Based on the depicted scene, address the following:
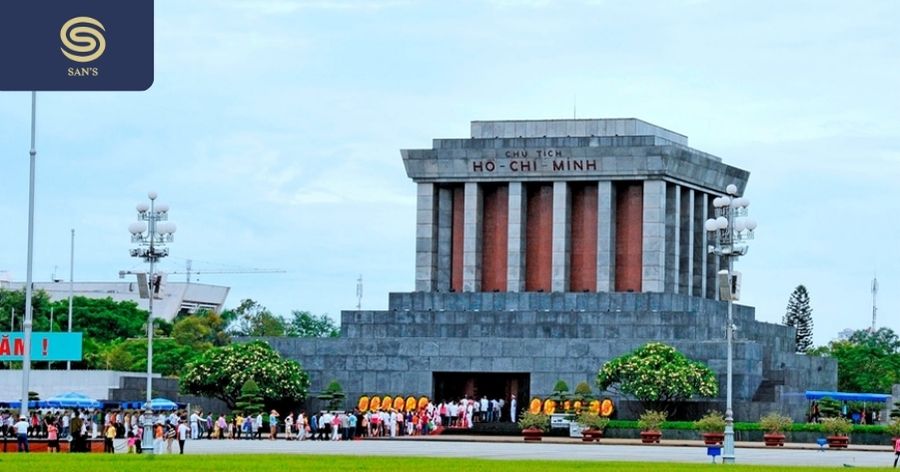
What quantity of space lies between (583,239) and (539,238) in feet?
6.76

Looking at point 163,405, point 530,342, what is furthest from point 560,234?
point 163,405

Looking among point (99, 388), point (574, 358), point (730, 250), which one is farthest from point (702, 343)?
point (99, 388)

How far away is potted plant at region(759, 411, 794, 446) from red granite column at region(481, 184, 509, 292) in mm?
18829

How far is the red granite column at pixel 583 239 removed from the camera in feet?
286

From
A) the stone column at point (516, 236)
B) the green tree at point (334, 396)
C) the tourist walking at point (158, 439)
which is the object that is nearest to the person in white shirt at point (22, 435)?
the tourist walking at point (158, 439)

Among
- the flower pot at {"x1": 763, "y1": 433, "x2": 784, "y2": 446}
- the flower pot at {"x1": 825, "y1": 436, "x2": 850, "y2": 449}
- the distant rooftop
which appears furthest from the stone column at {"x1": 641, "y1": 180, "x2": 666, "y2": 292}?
the flower pot at {"x1": 825, "y1": 436, "x2": 850, "y2": 449}

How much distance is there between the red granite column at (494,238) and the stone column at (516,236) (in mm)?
1100

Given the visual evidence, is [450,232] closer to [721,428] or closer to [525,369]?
[525,369]

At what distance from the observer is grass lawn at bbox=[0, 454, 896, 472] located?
45.8m

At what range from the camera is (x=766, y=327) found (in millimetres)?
90875

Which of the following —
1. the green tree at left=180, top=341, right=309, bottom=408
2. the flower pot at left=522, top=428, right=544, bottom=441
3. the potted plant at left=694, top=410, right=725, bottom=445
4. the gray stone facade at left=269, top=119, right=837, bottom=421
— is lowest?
the flower pot at left=522, top=428, right=544, bottom=441

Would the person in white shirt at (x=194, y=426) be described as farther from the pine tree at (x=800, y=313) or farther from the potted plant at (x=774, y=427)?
the pine tree at (x=800, y=313)

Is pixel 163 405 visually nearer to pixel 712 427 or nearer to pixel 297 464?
pixel 712 427

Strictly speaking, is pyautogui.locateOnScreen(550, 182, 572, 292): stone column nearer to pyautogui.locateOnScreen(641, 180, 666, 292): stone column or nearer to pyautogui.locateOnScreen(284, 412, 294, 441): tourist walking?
pyautogui.locateOnScreen(641, 180, 666, 292): stone column
